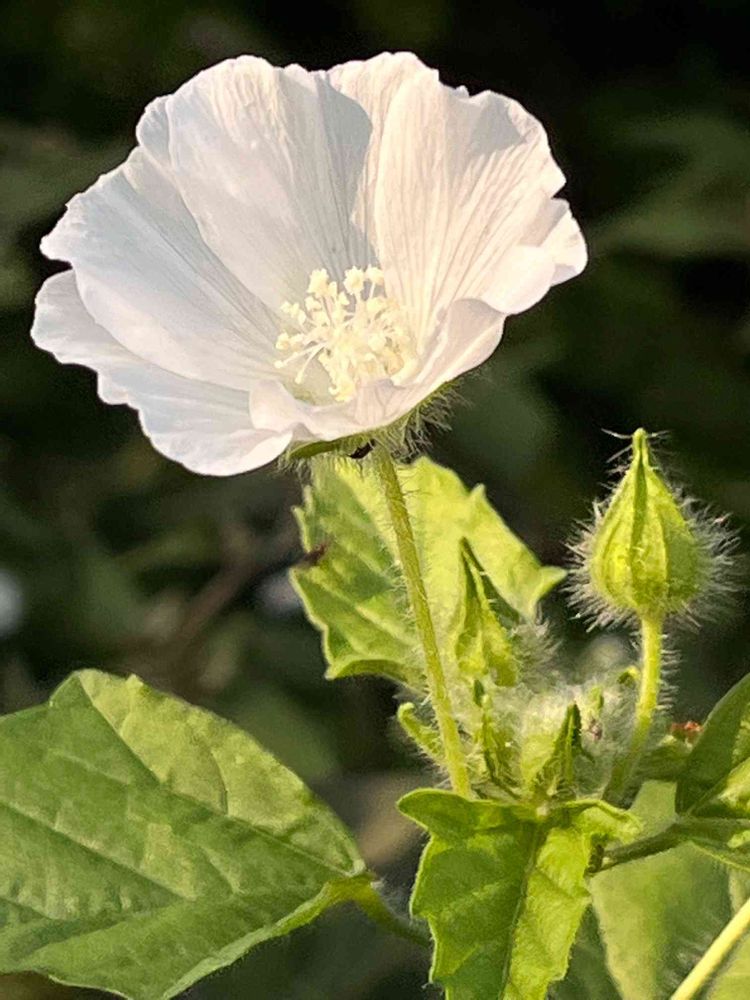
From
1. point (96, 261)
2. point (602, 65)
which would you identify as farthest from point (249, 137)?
point (602, 65)

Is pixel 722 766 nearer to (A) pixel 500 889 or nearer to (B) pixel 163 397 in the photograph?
(A) pixel 500 889

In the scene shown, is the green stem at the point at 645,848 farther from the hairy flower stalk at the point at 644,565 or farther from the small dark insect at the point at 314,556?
the small dark insect at the point at 314,556

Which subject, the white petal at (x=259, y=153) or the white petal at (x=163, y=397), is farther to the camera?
the white petal at (x=259, y=153)

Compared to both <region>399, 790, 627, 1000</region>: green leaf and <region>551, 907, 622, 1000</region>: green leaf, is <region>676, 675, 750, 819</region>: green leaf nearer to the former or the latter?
<region>399, 790, 627, 1000</region>: green leaf

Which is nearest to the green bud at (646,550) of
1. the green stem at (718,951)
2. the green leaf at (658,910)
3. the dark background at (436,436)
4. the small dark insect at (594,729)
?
the small dark insect at (594,729)

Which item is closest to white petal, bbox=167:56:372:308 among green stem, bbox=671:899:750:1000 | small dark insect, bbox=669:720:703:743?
small dark insect, bbox=669:720:703:743

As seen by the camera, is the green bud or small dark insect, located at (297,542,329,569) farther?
small dark insect, located at (297,542,329,569)

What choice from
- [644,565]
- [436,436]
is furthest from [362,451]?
[436,436]
